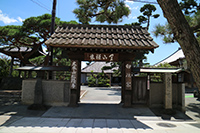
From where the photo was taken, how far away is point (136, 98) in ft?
26.2

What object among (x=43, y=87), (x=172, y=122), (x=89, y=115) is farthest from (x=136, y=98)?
(x=43, y=87)

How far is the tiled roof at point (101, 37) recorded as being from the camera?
22.2 feet

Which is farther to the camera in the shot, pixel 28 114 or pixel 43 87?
pixel 43 87

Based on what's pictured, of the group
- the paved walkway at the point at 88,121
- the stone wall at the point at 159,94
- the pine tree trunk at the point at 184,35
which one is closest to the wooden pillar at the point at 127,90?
the paved walkway at the point at 88,121

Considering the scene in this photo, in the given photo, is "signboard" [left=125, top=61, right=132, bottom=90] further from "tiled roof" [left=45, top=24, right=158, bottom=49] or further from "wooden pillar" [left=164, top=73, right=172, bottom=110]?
"wooden pillar" [left=164, top=73, right=172, bottom=110]

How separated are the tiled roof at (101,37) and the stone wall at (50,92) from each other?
243 centimetres

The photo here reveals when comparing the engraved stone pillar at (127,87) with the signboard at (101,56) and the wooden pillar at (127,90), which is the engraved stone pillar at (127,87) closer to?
the wooden pillar at (127,90)

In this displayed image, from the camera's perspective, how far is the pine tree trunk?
2.64 metres

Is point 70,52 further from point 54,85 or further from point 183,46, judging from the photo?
point 183,46

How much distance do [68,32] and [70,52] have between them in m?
1.40

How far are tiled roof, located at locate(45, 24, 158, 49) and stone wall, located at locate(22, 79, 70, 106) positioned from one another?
7.99ft

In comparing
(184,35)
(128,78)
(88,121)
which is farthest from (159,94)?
(184,35)

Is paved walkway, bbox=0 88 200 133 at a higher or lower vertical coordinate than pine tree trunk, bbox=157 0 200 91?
lower

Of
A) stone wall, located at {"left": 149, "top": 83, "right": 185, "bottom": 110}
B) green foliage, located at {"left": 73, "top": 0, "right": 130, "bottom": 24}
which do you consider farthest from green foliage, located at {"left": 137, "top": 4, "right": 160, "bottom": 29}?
stone wall, located at {"left": 149, "top": 83, "right": 185, "bottom": 110}
